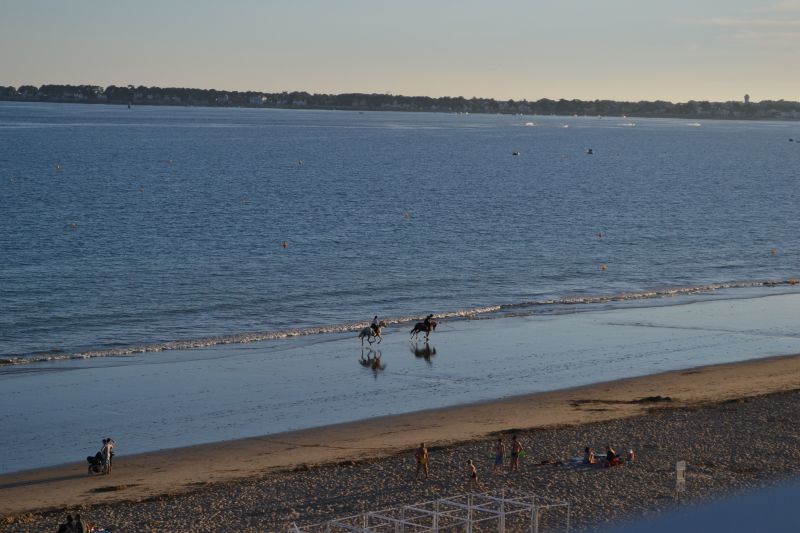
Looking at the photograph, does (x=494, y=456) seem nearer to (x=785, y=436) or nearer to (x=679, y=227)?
(x=785, y=436)

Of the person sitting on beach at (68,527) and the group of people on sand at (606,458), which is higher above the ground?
the person sitting on beach at (68,527)

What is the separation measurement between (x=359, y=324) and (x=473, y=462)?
20.8 metres

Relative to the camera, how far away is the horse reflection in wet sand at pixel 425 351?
42.7 m

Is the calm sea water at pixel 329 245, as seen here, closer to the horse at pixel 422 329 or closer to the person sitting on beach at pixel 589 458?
the horse at pixel 422 329

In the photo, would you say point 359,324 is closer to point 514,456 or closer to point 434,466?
point 434,466

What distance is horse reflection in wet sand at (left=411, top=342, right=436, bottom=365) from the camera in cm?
4272

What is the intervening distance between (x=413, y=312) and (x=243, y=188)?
70.4m

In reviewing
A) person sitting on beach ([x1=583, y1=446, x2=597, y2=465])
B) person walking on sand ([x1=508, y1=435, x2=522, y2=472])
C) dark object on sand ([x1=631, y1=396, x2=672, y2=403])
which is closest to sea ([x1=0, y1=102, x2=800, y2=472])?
dark object on sand ([x1=631, y1=396, x2=672, y2=403])

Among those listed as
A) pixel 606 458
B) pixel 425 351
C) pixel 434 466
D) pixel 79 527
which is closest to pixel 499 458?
pixel 434 466

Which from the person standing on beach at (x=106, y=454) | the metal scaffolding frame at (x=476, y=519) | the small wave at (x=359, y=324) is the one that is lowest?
the small wave at (x=359, y=324)

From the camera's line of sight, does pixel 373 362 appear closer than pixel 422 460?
No

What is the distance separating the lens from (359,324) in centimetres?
4853

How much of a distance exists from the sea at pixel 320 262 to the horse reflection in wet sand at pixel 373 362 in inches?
19.2

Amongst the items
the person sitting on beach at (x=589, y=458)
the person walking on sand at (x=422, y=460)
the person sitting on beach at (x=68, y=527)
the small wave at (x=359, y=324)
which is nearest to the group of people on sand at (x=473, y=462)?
the person walking on sand at (x=422, y=460)
